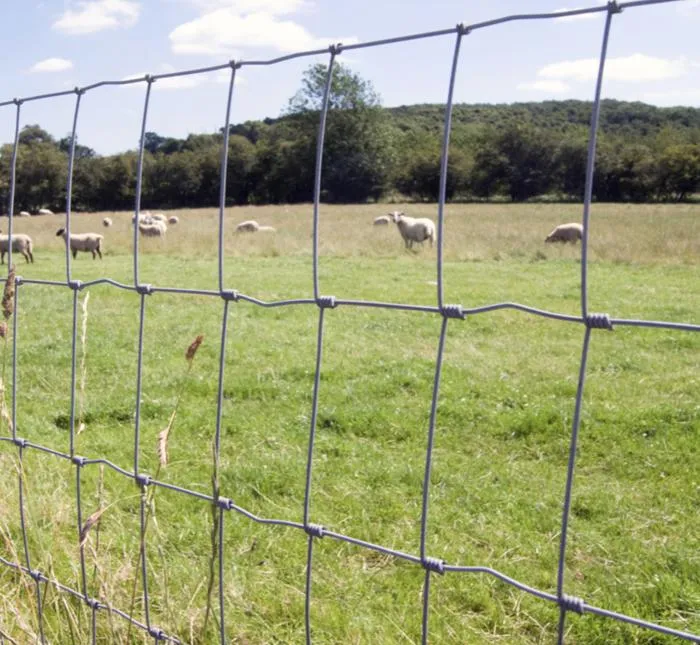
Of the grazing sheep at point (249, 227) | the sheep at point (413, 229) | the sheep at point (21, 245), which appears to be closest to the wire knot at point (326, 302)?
the sheep at point (21, 245)

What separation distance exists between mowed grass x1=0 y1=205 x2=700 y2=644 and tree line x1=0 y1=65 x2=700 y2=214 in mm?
1376

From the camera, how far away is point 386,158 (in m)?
13.1

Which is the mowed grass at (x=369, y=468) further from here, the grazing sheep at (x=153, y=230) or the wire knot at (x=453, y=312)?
the grazing sheep at (x=153, y=230)

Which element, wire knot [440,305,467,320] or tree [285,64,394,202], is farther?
tree [285,64,394,202]

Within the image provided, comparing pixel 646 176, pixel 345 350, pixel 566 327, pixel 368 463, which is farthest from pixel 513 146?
pixel 368 463

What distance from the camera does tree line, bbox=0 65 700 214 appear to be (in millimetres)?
4780

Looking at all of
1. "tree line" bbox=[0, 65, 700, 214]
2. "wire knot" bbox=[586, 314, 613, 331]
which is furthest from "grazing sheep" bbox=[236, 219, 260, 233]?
"wire knot" bbox=[586, 314, 613, 331]

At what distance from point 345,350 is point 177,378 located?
1606 millimetres

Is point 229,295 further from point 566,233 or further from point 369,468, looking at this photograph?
point 566,233

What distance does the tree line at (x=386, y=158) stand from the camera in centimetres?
478

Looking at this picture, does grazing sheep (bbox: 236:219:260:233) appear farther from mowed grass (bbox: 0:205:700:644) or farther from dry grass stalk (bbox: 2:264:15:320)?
dry grass stalk (bbox: 2:264:15:320)

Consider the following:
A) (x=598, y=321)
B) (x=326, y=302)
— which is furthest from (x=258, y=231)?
(x=598, y=321)

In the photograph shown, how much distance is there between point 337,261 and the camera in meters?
14.7

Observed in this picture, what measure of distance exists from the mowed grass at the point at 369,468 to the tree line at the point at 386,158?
4.51 ft
